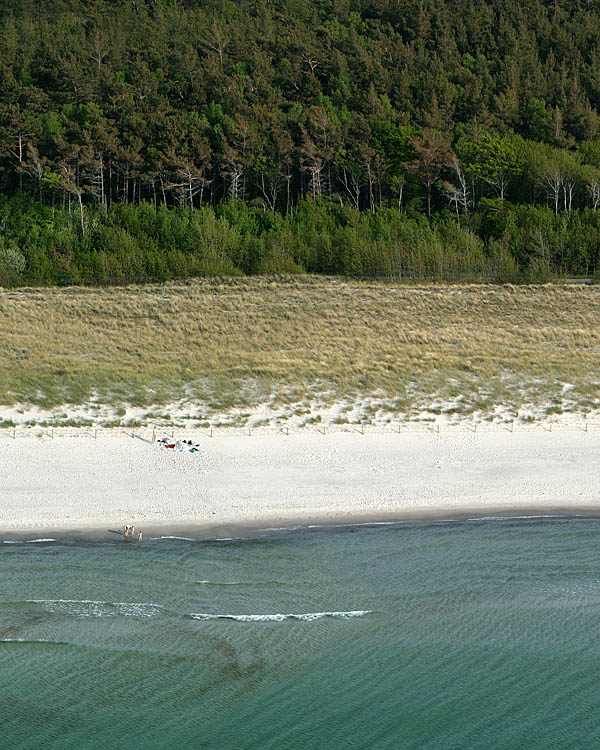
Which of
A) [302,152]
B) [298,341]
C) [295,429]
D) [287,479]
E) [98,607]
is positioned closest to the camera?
[98,607]

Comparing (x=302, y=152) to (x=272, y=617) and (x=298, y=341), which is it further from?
(x=272, y=617)

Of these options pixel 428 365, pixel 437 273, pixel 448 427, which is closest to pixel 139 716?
pixel 448 427

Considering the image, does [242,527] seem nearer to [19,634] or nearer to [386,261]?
[19,634]

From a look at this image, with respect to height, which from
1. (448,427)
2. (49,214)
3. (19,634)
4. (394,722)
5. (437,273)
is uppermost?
(49,214)

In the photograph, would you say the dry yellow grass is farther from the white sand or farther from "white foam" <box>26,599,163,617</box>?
"white foam" <box>26,599,163,617</box>

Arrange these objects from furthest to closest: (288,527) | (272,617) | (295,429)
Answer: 1. (295,429)
2. (288,527)
3. (272,617)

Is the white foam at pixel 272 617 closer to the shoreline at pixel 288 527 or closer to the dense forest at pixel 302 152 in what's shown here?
the shoreline at pixel 288 527

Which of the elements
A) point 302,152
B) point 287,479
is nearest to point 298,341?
point 287,479
